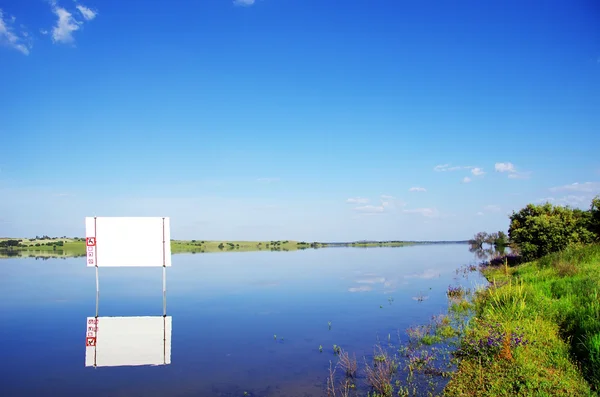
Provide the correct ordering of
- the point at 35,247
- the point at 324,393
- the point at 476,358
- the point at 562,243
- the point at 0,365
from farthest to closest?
the point at 35,247
the point at 562,243
the point at 0,365
the point at 476,358
the point at 324,393

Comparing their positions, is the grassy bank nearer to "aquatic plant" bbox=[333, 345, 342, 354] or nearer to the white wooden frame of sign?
"aquatic plant" bbox=[333, 345, 342, 354]

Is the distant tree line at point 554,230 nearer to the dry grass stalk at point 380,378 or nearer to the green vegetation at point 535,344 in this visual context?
the green vegetation at point 535,344

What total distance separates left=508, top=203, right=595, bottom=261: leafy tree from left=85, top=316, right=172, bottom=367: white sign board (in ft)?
91.3

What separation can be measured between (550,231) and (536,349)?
2490cm

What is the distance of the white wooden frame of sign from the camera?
55.9ft

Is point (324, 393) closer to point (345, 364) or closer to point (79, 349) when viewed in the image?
point (345, 364)

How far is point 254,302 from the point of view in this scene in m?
21.1

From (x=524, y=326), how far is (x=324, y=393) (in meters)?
6.00

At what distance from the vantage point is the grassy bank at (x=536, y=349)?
7891 millimetres

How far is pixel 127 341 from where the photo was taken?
41.3 feet

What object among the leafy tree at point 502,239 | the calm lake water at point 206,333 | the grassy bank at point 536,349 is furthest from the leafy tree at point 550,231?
the leafy tree at point 502,239

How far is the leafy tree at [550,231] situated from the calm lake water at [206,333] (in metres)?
10.5

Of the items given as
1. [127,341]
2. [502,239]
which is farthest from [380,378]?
[502,239]

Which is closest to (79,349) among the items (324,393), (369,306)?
(324,393)
